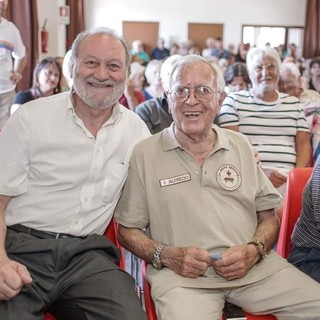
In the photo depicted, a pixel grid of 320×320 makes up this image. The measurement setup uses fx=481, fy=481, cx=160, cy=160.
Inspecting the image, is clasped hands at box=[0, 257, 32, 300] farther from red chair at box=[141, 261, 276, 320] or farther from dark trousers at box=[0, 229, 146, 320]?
→ red chair at box=[141, 261, 276, 320]

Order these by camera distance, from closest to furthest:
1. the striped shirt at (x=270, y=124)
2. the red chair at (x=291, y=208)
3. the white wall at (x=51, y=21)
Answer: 1. the red chair at (x=291, y=208)
2. the striped shirt at (x=270, y=124)
3. the white wall at (x=51, y=21)

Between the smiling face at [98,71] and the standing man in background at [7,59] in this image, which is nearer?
the smiling face at [98,71]

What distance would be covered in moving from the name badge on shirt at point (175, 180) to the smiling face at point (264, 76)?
141 cm

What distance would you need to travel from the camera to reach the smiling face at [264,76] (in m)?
3.02

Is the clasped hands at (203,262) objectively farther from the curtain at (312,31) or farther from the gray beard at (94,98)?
the curtain at (312,31)

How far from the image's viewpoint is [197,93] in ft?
6.09

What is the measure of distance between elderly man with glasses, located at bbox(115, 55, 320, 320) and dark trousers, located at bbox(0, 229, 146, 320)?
125 mm

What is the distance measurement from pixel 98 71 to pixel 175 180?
509 mm

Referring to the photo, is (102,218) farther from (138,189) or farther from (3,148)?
(3,148)

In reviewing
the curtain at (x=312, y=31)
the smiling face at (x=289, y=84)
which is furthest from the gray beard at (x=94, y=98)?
the curtain at (x=312, y=31)

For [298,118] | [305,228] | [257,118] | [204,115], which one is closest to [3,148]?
[204,115]

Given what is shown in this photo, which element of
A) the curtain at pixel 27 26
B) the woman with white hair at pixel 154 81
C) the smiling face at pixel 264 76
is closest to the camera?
the smiling face at pixel 264 76

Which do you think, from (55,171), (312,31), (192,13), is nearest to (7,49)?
(55,171)

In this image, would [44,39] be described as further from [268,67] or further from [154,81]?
[268,67]
